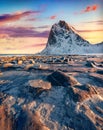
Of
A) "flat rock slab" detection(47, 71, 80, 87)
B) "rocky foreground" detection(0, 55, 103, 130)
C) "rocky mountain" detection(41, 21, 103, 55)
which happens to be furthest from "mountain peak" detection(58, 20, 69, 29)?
"flat rock slab" detection(47, 71, 80, 87)

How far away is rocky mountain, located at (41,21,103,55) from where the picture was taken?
152 meters

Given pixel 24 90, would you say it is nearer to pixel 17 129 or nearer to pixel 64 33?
pixel 17 129

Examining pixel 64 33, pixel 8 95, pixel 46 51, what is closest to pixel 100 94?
pixel 8 95

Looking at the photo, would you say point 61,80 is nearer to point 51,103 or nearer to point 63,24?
point 51,103

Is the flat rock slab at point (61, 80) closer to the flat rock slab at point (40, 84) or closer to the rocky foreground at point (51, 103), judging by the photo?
the rocky foreground at point (51, 103)

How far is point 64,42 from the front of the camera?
161500mm

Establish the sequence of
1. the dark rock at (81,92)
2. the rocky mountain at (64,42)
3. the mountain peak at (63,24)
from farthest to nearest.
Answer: the mountain peak at (63,24)
the rocky mountain at (64,42)
the dark rock at (81,92)

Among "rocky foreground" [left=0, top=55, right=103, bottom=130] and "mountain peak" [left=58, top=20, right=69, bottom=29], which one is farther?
"mountain peak" [left=58, top=20, right=69, bottom=29]

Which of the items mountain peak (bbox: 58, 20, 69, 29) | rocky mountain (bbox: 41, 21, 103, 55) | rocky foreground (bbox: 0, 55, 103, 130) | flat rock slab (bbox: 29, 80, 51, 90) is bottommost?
rocky mountain (bbox: 41, 21, 103, 55)

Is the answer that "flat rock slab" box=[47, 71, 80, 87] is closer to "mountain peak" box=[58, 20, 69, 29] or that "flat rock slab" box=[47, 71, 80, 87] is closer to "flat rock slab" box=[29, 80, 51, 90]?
"flat rock slab" box=[29, 80, 51, 90]

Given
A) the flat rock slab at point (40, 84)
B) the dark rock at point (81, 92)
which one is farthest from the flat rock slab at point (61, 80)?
the dark rock at point (81, 92)

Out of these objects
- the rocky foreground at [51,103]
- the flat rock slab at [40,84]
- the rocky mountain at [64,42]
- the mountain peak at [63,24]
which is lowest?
the rocky mountain at [64,42]

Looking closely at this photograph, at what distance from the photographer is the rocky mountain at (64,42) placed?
497ft

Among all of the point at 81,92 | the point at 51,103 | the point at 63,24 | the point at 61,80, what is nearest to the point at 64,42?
the point at 63,24
